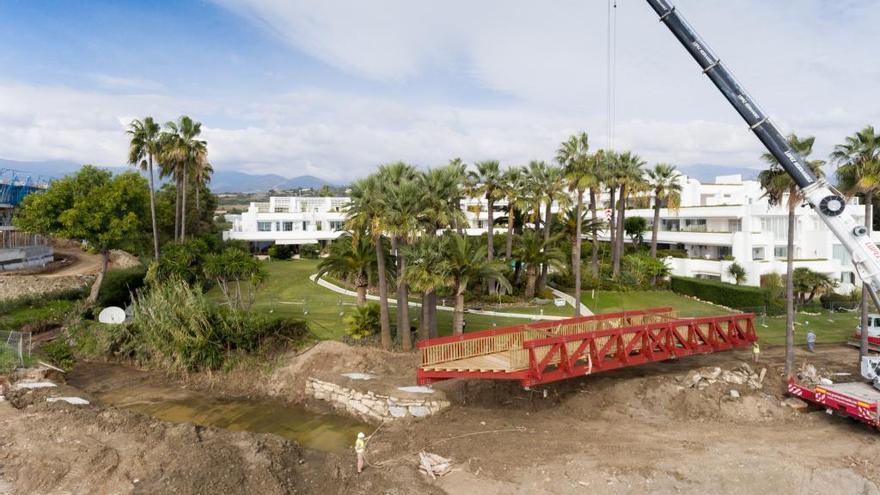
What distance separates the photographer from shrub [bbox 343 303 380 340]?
2789 centimetres

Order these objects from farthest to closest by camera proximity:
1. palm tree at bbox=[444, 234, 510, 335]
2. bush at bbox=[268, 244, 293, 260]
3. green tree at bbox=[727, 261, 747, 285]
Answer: bush at bbox=[268, 244, 293, 260]
green tree at bbox=[727, 261, 747, 285]
palm tree at bbox=[444, 234, 510, 335]

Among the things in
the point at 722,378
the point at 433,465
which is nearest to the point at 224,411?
the point at 433,465

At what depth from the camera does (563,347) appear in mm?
18875

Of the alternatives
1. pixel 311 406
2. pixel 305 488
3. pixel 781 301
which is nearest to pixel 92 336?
pixel 311 406

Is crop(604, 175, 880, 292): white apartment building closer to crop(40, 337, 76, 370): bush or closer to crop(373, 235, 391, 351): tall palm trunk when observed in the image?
crop(373, 235, 391, 351): tall palm trunk

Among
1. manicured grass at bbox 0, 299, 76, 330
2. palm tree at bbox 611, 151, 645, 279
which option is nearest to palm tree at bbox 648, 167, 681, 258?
palm tree at bbox 611, 151, 645, 279

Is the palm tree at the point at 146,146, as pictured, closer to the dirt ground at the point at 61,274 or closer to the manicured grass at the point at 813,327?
the dirt ground at the point at 61,274

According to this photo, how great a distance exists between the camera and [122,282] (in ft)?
120

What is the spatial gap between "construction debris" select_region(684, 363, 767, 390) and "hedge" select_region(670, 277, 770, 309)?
15866 millimetres

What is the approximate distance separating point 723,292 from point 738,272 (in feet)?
16.8

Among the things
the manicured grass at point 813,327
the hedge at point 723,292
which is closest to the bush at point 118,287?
the manicured grass at point 813,327

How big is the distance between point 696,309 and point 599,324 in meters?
18.4

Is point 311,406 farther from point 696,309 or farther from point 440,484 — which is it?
point 696,309

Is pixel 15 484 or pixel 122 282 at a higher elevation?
pixel 122 282
